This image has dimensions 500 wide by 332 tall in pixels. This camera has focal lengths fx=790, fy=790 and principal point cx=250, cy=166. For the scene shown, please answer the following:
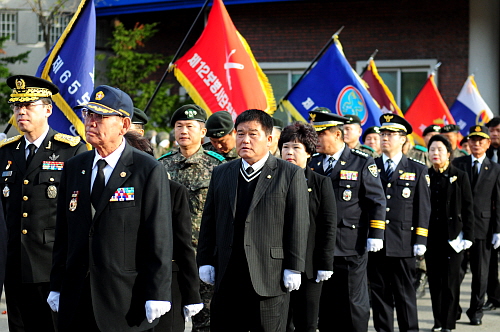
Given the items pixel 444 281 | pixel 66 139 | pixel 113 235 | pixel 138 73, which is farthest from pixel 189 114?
pixel 138 73

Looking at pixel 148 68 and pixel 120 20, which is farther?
pixel 120 20

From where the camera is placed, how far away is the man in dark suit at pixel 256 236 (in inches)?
213

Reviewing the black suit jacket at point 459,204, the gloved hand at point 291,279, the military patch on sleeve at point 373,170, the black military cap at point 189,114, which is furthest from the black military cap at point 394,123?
the gloved hand at point 291,279

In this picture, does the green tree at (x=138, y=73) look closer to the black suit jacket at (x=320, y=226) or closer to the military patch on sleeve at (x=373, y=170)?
the military patch on sleeve at (x=373, y=170)

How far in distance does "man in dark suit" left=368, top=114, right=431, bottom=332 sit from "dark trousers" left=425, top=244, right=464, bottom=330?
673mm

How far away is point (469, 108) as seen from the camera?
55.9 ft

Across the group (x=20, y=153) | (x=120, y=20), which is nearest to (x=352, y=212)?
(x=20, y=153)

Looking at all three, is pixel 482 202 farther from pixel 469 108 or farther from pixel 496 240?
pixel 469 108

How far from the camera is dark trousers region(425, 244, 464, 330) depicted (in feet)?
29.5

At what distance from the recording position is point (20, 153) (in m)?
6.26

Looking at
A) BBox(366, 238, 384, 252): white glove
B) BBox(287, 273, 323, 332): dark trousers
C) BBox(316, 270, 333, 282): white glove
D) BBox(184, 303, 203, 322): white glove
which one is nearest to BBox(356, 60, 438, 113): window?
A: BBox(366, 238, 384, 252): white glove

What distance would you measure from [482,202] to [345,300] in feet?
12.7

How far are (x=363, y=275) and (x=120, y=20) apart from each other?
17301 millimetres

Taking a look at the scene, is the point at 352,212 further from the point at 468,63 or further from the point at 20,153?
the point at 468,63
